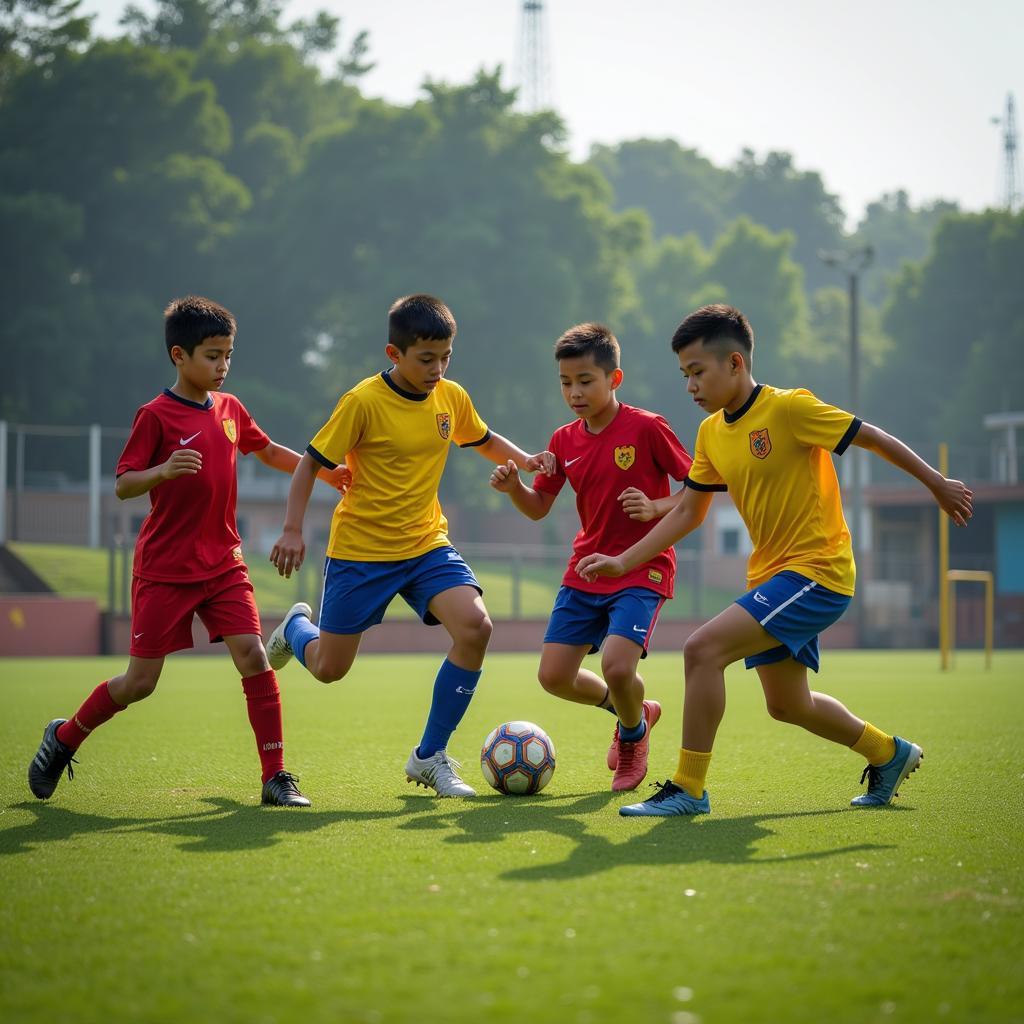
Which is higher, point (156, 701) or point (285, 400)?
point (285, 400)

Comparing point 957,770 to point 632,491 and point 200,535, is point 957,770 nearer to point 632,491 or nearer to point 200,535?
point 632,491

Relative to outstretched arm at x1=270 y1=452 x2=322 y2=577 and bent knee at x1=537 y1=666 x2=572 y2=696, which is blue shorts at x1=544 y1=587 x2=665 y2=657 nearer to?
bent knee at x1=537 y1=666 x2=572 y2=696

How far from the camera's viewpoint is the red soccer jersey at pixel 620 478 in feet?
21.5

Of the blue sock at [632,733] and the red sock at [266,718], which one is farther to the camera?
the blue sock at [632,733]

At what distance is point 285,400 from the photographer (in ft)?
150

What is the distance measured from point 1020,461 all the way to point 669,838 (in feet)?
134

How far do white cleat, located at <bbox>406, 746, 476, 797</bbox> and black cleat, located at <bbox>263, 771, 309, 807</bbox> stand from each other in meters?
0.57

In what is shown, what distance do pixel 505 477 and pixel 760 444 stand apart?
50.1 inches

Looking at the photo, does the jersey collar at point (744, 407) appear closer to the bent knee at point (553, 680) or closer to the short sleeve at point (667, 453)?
the short sleeve at point (667, 453)

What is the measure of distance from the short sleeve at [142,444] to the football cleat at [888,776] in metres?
3.22

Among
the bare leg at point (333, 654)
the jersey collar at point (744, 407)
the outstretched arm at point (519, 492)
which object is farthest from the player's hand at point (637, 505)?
the bare leg at point (333, 654)

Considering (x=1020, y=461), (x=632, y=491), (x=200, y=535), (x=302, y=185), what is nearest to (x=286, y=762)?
(x=200, y=535)

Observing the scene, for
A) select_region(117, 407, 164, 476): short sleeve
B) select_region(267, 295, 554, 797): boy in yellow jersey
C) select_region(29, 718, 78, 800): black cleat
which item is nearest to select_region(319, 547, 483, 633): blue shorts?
select_region(267, 295, 554, 797): boy in yellow jersey

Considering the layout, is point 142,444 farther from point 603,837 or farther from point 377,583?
point 603,837
